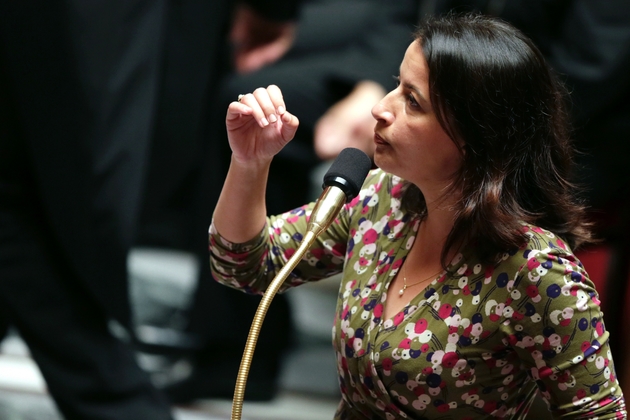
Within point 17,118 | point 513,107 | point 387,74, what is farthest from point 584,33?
point 17,118

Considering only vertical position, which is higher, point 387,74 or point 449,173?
point 387,74

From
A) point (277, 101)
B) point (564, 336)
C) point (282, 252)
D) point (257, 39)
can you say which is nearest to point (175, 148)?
point (257, 39)

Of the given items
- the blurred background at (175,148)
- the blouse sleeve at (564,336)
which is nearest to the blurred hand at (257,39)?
the blurred background at (175,148)

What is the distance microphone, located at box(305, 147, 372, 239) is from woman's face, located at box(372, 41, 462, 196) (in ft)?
0.12

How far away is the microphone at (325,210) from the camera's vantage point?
2.42ft

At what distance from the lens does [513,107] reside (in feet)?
2.63

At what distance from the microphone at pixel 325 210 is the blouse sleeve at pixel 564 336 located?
178mm

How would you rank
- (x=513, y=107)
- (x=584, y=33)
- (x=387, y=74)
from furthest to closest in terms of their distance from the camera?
(x=387, y=74) → (x=584, y=33) → (x=513, y=107)

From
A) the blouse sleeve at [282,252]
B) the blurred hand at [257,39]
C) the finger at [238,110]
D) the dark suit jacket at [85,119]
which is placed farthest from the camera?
the blurred hand at [257,39]

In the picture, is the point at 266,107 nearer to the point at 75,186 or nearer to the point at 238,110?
the point at 238,110

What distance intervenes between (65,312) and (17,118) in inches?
13.7

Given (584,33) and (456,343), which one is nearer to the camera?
(456,343)

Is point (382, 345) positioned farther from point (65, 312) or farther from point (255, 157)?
point (65, 312)

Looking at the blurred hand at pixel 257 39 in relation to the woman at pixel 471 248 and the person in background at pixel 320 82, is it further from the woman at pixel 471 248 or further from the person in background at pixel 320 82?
the woman at pixel 471 248
